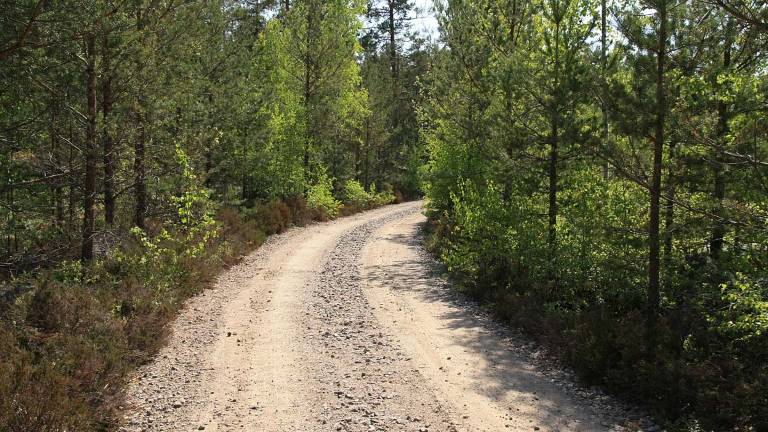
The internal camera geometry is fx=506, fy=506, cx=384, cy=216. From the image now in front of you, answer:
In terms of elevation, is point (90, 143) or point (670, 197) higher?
point (90, 143)

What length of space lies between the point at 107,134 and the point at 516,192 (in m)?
9.29

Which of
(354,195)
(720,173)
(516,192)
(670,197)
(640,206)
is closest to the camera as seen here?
(720,173)

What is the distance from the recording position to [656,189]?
825 centimetres

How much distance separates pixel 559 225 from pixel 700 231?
4.29 metres

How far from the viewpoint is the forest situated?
262 inches

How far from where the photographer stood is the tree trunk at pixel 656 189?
784 centimetres

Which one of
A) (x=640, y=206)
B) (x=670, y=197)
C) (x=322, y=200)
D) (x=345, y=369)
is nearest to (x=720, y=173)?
(x=670, y=197)

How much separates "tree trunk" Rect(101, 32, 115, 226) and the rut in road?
9.62 ft

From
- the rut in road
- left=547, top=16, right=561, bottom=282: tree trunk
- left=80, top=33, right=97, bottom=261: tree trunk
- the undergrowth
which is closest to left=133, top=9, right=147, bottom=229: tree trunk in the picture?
left=80, top=33, right=97, bottom=261: tree trunk

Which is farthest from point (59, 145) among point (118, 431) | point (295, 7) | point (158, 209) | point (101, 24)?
point (295, 7)

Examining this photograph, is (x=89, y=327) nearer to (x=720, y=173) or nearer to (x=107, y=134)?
(x=107, y=134)

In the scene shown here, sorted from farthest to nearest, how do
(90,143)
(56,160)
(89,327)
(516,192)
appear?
(516,192) → (56,160) → (90,143) → (89,327)

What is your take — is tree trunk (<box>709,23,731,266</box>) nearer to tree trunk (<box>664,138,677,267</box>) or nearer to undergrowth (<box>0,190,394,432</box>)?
tree trunk (<box>664,138,677,267</box>)

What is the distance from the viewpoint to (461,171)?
58.8 feet
